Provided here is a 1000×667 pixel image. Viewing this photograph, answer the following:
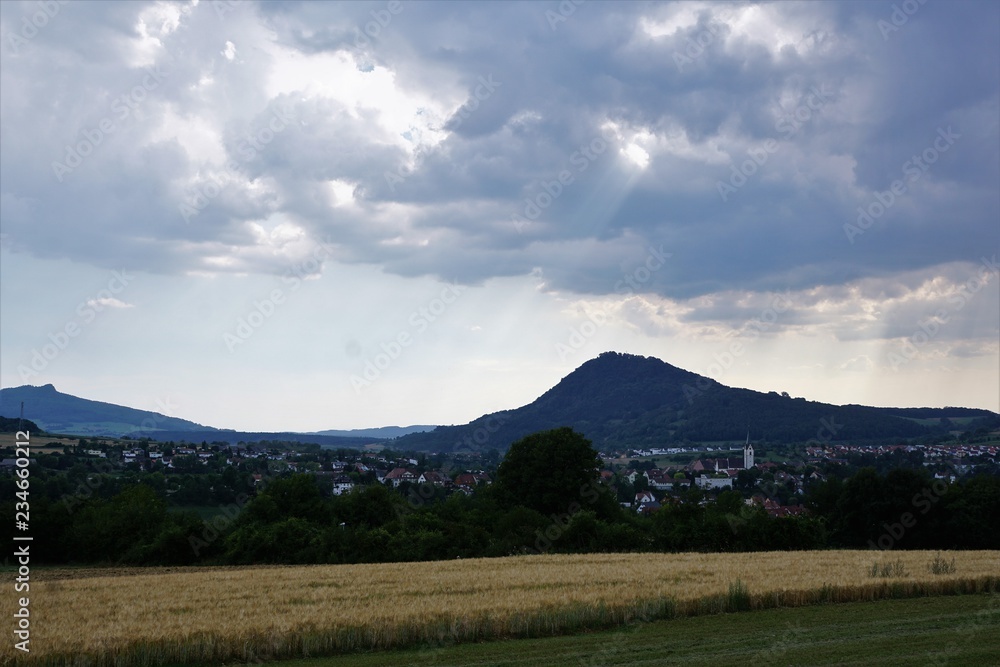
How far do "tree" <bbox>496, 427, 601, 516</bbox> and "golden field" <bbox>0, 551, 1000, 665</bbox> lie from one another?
27217 mm

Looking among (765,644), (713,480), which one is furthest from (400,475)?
(765,644)

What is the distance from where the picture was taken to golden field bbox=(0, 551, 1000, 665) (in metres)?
16.1

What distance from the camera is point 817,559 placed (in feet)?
105

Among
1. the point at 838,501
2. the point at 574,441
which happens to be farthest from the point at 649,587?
the point at 838,501

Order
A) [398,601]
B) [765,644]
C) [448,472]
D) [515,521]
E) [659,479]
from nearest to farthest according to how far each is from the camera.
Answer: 1. [765,644]
2. [398,601]
3. [515,521]
4. [448,472]
5. [659,479]

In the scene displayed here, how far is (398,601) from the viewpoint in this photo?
70.9 feet

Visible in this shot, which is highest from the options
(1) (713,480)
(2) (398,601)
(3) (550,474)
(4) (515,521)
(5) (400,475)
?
(3) (550,474)

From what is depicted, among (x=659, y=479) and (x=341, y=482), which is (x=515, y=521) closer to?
(x=341, y=482)

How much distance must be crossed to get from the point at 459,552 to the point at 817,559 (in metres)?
21.8

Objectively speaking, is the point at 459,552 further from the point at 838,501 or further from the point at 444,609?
the point at 838,501

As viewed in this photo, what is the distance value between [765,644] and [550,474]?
150ft

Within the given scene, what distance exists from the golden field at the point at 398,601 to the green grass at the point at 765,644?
78 centimetres

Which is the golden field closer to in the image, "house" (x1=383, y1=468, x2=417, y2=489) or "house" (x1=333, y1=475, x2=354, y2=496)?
"house" (x1=333, y1=475, x2=354, y2=496)

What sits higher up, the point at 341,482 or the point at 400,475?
the point at 341,482
